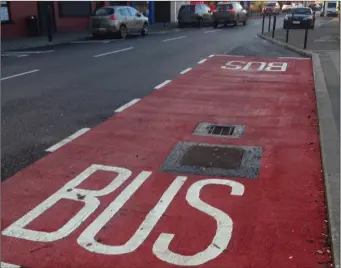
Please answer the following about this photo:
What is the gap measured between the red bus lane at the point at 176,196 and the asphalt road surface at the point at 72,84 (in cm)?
51

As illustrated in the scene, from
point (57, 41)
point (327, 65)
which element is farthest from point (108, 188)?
point (57, 41)

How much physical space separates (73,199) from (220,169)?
5.86ft

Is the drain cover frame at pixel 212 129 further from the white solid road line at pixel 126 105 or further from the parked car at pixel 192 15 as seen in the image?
the parked car at pixel 192 15

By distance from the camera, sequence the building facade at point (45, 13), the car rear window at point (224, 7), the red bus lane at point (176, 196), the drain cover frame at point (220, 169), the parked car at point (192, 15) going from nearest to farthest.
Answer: the red bus lane at point (176, 196)
the drain cover frame at point (220, 169)
the building facade at point (45, 13)
the car rear window at point (224, 7)
the parked car at point (192, 15)

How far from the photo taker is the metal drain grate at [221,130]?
6504 mm

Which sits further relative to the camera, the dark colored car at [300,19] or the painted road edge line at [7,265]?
the dark colored car at [300,19]

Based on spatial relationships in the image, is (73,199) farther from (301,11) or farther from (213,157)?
(301,11)

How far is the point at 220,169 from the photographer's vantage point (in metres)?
5.07

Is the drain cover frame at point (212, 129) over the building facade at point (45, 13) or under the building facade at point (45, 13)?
under

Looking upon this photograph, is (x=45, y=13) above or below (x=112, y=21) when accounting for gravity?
above

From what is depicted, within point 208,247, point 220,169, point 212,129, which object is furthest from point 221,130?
point 208,247

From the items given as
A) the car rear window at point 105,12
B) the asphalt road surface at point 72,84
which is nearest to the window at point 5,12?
the car rear window at point 105,12

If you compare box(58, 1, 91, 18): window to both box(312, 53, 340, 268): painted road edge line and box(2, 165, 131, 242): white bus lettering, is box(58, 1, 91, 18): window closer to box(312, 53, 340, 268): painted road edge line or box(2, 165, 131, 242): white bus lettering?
box(312, 53, 340, 268): painted road edge line

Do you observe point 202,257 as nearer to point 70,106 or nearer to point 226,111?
point 226,111
